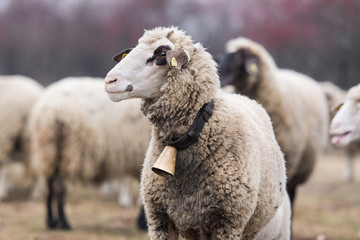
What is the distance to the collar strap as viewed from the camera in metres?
2.71

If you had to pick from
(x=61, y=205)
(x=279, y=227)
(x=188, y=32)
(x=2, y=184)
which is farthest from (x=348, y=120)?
(x=188, y=32)

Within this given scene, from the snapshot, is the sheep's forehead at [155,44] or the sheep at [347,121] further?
the sheep at [347,121]

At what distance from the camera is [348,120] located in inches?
187

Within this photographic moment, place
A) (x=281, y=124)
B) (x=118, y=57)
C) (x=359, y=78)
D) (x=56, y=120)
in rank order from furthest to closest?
(x=359, y=78)
(x=56, y=120)
(x=281, y=124)
(x=118, y=57)

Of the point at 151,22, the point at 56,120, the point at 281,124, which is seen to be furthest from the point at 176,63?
the point at 151,22

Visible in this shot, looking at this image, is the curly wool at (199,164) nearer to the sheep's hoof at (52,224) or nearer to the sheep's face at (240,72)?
the sheep's face at (240,72)

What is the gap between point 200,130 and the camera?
2738mm

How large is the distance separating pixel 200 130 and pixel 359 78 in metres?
16.5

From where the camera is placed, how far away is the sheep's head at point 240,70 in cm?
546

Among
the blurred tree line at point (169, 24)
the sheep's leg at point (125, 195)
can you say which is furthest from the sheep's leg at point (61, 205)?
the blurred tree line at point (169, 24)

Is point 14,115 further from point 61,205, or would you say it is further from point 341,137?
point 341,137

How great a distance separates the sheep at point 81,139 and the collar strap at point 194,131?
12.0ft

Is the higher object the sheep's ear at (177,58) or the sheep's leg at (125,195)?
the sheep's ear at (177,58)

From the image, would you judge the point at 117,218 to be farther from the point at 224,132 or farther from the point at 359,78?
the point at 359,78
